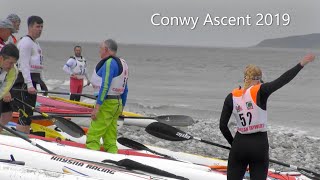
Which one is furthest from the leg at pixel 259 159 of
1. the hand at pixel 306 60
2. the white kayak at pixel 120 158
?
the white kayak at pixel 120 158

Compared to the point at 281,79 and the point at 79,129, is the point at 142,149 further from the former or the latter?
the point at 281,79

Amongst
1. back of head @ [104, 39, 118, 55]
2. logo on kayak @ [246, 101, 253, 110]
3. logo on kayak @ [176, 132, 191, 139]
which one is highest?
back of head @ [104, 39, 118, 55]

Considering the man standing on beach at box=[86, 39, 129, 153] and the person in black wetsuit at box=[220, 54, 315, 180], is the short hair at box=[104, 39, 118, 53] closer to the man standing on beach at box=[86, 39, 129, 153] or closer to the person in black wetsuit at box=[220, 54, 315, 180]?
the man standing on beach at box=[86, 39, 129, 153]

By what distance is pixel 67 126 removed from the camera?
9.78 metres

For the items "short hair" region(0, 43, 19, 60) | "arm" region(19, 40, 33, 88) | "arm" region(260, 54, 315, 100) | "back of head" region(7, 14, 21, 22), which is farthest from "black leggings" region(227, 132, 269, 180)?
"back of head" region(7, 14, 21, 22)

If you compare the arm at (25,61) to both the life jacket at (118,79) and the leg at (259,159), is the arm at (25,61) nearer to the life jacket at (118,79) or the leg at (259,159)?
the life jacket at (118,79)

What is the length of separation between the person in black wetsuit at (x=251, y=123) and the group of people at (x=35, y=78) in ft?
7.99

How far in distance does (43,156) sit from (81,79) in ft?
27.1

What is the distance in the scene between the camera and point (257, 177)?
6.80 m

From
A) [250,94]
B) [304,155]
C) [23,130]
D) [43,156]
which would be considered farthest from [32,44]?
[304,155]

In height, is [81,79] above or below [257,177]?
above

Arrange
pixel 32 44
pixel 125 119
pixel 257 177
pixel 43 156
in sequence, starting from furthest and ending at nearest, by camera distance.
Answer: pixel 125 119, pixel 32 44, pixel 43 156, pixel 257 177

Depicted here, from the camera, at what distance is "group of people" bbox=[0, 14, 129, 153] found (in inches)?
337

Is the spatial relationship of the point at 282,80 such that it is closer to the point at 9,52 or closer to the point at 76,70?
the point at 9,52
